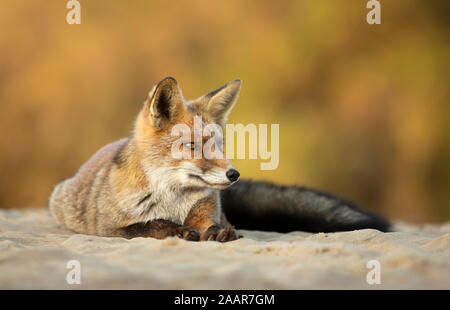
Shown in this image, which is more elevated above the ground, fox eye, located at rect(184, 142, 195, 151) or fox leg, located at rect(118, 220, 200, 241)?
fox eye, located at rect(184, 142, 195, 151)

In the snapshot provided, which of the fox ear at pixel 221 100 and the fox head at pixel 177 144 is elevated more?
the fox ear at pixel 221 100

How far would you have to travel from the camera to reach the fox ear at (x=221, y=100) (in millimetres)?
3701

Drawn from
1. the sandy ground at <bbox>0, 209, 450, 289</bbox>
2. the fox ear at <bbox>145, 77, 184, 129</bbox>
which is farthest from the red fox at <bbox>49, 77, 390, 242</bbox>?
the sandy ground at <bbox>0, 209, 450, 289</bbox>

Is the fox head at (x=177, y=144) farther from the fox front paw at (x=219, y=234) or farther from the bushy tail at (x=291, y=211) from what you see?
the bushy tail at (x=291, y=211)

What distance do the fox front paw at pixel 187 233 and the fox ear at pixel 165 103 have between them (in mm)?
771

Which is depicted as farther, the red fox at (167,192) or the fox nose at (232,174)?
the red fox at (167,192)

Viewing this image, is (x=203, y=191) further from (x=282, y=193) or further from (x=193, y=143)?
(x=282, y=193)

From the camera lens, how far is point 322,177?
9484mm

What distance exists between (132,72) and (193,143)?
6.89 meters

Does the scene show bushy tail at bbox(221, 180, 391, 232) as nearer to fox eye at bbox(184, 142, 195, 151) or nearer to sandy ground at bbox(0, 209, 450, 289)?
sandy ground at bbox(0, 209, 450, 289)

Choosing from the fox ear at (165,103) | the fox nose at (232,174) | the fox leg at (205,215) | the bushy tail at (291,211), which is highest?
the fox ear at (165,103)

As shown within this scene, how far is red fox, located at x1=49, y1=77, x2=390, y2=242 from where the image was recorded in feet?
10.7

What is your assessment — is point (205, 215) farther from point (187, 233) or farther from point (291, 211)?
point (291, 211)

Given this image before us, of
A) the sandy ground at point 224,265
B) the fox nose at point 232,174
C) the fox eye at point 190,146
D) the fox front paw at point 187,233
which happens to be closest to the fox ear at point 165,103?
the fox eye at point 190,146
